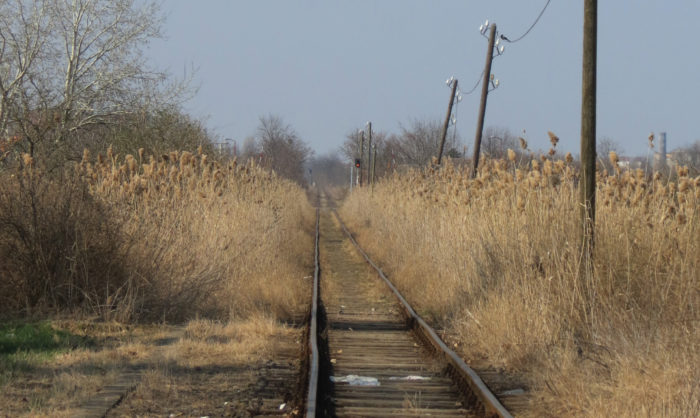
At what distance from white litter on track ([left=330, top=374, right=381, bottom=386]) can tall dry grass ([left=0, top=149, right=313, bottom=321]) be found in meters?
3.71

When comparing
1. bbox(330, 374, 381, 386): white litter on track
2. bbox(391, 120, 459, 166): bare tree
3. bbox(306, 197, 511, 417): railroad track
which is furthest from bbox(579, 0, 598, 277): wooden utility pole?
bbox(391, 120, 459, 166): bare tree

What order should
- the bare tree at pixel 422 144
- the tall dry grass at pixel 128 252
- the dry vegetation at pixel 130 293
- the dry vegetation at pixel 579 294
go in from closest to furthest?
the dry vegetation at pixel 579 294, the dry vegetation at pixel 130 293, the tall dry grass at pixel 128 252, the bare tree at pixel 422 144

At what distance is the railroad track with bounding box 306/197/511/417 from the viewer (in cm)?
729

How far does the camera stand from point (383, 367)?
930 centimetres

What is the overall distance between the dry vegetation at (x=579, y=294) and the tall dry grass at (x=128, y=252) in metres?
3.37

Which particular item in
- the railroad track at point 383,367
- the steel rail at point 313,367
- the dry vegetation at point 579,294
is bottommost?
the railroad track at point 383,367

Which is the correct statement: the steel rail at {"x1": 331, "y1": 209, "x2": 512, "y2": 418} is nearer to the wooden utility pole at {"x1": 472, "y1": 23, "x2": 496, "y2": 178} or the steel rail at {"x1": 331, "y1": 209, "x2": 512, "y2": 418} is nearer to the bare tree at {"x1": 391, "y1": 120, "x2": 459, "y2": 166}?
the wooden utility pole at {"x1": 472, "y1": 23, "x2": 496, "y2": 178}

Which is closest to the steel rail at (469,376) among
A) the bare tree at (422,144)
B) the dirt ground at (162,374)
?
the dirt ground at (162,374)

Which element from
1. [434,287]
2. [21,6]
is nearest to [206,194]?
[434,287]

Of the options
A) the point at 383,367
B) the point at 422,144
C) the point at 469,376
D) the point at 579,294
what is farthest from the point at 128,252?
the point at 422,144

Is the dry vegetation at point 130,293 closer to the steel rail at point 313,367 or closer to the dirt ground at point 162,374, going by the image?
the dirt ground at point 162,374

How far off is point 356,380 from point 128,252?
4.76 metres

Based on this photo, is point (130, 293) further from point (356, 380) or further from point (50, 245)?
point (356, 380)

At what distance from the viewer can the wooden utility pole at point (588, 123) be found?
10.1m
